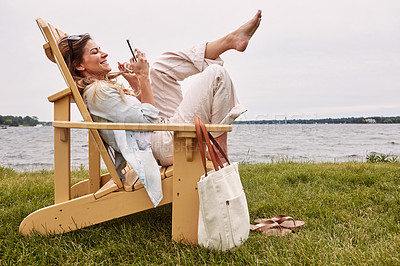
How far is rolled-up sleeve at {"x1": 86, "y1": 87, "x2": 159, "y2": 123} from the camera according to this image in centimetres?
192

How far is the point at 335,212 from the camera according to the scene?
2361 millimetres

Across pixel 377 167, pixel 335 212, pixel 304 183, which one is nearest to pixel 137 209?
pixel 335 212

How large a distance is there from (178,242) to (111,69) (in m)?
1.29

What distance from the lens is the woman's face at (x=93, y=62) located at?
7.07 ft

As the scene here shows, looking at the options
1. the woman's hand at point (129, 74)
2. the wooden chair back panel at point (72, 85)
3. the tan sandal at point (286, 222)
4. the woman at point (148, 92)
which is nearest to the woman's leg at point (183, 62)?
the woman at point (148, 92)

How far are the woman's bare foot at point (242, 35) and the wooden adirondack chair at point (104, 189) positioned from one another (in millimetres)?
828

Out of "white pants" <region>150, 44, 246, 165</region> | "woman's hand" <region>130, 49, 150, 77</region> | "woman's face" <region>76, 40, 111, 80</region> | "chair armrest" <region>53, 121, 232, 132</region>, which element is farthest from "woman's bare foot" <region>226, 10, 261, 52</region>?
"woman's face" <region>76, 40, 111, 80</region>

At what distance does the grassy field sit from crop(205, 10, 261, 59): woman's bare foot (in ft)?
4.25

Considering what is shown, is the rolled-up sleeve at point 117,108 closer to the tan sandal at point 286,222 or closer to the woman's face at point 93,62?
the woman's face at point 93,62

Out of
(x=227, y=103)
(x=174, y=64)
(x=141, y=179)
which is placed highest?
(x=174, y=64)

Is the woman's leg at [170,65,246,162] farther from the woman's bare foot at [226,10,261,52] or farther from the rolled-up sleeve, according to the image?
the woman's bare foot at [226,10,261,52]

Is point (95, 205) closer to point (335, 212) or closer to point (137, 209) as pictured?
point (137, 209)

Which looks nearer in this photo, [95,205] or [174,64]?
[95,205]

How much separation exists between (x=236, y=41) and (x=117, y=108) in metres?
1.02
